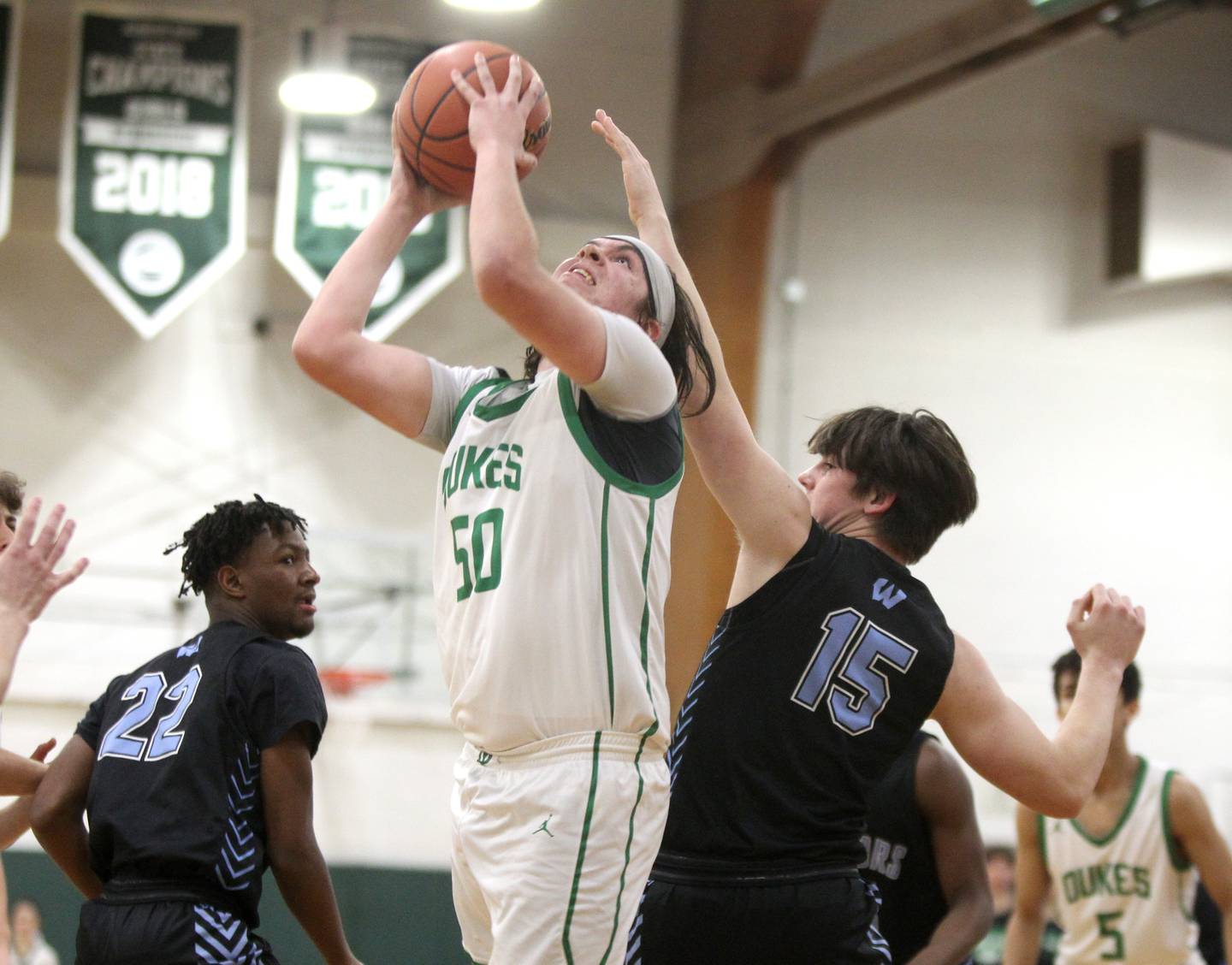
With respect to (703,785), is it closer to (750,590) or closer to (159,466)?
(750,590)

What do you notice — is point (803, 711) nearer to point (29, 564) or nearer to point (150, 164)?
point (29, 564)

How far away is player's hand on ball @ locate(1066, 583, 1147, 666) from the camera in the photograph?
3061 mm

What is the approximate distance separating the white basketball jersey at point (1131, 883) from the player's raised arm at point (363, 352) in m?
3.35

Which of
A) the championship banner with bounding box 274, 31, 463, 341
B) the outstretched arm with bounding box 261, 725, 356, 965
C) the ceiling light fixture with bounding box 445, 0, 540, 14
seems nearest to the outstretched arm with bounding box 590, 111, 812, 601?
the outstretched arm with bounding box 261, 725, 356, 965

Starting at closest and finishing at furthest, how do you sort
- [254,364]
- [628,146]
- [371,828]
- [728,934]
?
1. [728,934]
2. [628,146]
3. [371,828]
4. [254,364]

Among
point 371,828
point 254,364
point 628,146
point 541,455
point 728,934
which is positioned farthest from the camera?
point 254,364

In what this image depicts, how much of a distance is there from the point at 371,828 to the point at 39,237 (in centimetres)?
473

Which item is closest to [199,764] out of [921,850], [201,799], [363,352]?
[201,799]

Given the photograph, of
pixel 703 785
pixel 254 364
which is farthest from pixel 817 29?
pixel 703 785

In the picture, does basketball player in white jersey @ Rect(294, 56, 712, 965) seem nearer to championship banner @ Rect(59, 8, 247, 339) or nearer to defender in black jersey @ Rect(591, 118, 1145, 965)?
defender in black jersey @ Rect(591, 118, 1145, 965)

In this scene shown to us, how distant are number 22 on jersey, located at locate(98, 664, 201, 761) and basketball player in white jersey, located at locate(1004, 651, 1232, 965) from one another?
2907 millimetres

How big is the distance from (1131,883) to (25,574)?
150 inches

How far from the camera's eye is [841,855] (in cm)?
291

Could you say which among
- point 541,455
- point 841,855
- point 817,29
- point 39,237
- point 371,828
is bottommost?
point 371,828
